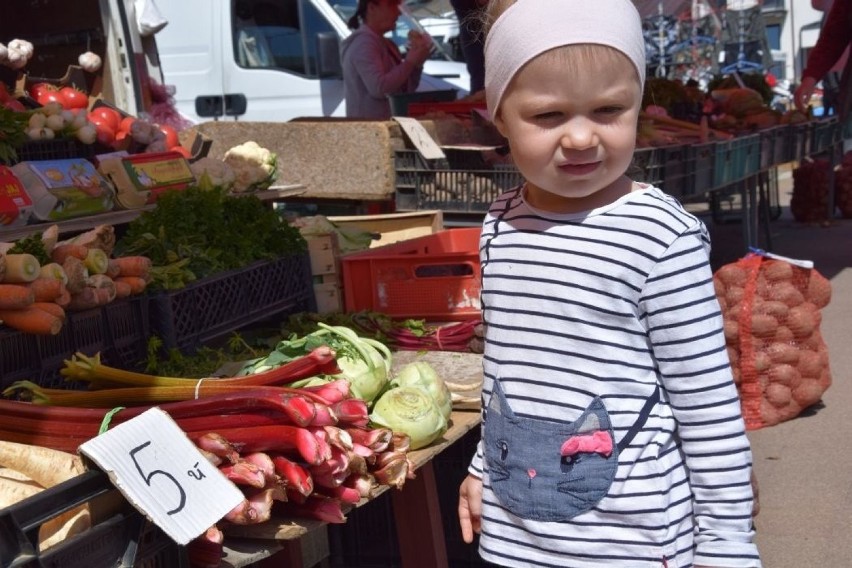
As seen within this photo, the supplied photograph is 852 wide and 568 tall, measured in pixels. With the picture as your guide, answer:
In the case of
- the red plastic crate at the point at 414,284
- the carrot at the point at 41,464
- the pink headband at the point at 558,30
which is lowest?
the red plastic crate at the point at 414,284

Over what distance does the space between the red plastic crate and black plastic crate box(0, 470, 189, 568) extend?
2.41 m

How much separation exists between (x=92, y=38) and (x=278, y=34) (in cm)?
409

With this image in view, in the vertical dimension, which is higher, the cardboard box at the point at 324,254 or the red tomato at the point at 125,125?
the red tomato at the point at 125,125

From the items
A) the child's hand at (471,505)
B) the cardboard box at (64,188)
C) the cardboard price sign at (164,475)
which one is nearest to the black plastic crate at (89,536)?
the cardboard price sign at (164,475)

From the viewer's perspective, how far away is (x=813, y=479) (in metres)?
5.06

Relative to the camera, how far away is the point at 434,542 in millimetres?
3336

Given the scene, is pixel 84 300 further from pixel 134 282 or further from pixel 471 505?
pixel 471 505

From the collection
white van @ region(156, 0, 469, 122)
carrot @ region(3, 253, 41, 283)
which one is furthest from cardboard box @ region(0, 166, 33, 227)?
white van @ region(156, 0, 469, 122)

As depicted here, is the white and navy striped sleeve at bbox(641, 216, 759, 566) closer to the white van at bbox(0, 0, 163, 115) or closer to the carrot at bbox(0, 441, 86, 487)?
the carrot at bbox(0, 441, 86, 487)

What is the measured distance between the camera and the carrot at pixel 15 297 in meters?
2.98

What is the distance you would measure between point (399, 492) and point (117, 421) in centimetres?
104

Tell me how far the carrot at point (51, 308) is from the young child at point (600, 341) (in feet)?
4.71

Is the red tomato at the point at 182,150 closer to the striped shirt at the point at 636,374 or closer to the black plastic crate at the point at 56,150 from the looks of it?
the black plastic crate at the point at 56,150

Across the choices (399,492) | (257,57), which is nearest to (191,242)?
(399,492)
